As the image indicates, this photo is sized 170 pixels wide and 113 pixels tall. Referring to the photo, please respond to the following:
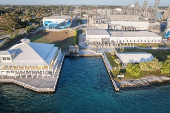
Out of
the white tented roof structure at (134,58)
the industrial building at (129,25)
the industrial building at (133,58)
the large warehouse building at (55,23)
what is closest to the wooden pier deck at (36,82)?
the industrial building at (133,58)

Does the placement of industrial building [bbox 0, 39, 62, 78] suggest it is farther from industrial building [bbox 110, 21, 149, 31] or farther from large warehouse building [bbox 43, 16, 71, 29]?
industrial building [bbox 110, 21, 149, 31]

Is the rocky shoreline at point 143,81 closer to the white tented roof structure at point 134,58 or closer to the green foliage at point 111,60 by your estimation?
the white tented roof structure at point 134,58

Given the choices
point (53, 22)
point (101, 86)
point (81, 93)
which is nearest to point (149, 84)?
point (101, 86)

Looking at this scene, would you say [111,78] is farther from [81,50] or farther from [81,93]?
[81,50]

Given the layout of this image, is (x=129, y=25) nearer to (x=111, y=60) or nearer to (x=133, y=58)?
(x=111, y=60)

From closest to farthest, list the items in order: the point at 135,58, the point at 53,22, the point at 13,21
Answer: the point at 135,58
the point at 13,21
the point at 53,22

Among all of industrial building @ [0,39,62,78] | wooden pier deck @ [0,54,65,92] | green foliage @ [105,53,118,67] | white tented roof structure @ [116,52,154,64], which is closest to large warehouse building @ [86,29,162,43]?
green foliage @ [105,53,118,67]
